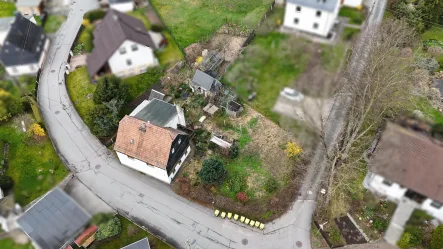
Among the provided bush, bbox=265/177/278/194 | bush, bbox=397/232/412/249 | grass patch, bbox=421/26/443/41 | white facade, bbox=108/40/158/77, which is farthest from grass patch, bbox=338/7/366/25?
bush, bbox=397/232/412/249

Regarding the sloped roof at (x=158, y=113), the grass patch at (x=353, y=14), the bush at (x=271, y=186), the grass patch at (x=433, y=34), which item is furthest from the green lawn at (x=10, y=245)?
the grass patch at (x=433, y=34)

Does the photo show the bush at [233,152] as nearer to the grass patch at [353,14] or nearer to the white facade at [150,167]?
the white facade at [150,167]

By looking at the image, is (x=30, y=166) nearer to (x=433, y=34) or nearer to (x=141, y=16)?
(x=141, y=16)

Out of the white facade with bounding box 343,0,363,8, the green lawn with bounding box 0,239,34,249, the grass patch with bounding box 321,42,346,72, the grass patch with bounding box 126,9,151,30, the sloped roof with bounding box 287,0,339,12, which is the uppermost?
the sloped roof with bounding box 287,0,339,12

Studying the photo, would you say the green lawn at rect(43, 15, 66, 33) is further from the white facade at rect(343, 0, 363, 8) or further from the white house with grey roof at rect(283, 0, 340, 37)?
the white facade at rect(343, 0, 363, 8)

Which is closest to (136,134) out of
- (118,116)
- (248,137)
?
(118,116)
